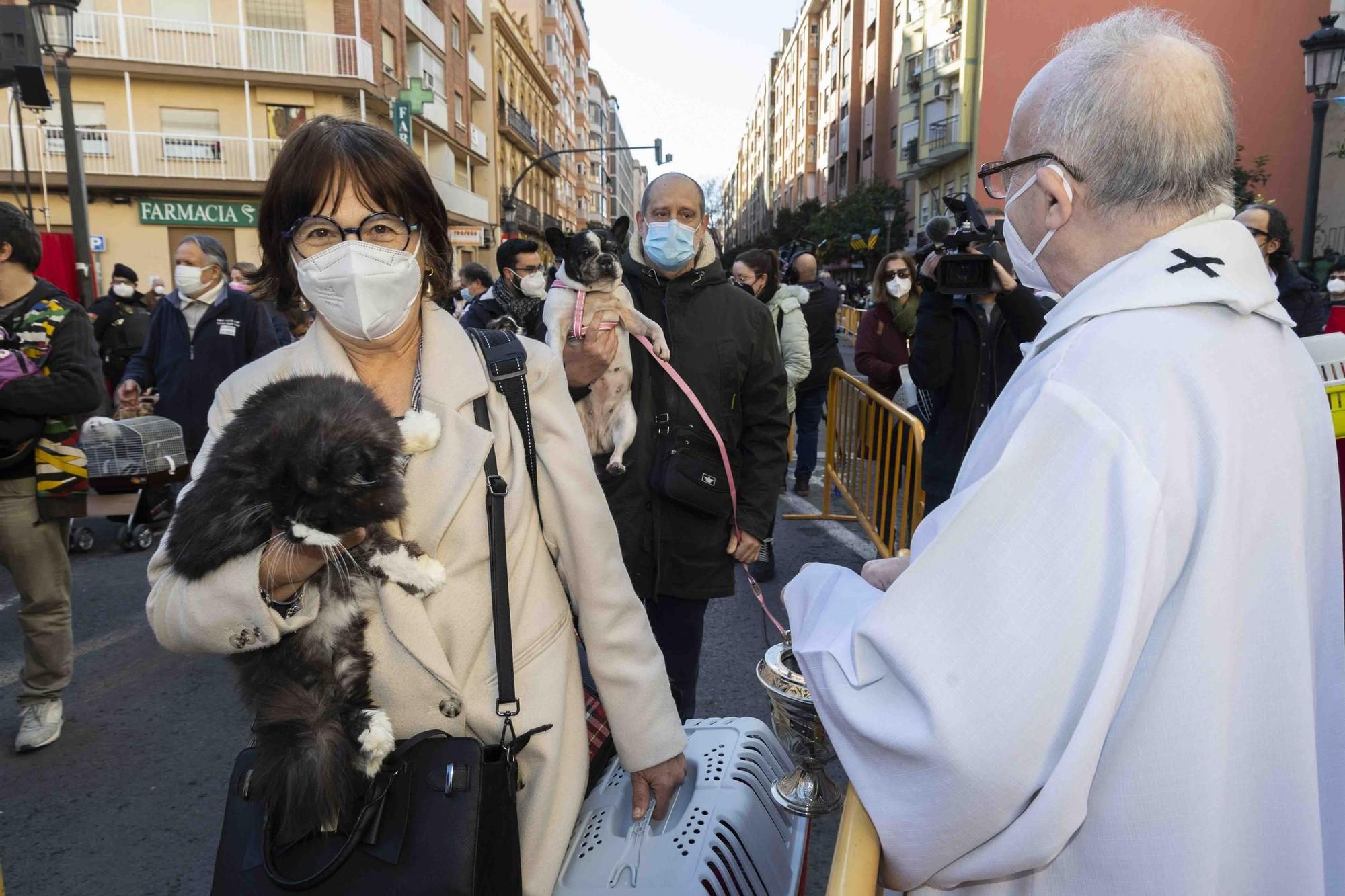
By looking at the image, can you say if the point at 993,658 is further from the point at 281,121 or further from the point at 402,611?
the point at 281,121

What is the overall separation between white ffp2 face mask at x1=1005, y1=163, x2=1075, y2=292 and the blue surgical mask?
1694mm

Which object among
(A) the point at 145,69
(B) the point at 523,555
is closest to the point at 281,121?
(A) the point at 145,69

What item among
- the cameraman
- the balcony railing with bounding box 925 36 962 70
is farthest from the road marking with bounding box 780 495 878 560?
the balcony railing with bounding box 925 36 962 70

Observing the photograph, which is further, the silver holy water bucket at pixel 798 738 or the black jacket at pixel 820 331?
the black jacket at pixel 820 331

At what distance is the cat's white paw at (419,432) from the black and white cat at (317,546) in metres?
0.04

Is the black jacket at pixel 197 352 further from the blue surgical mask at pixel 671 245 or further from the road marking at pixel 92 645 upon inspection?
the blue surgical mask at pixel 671 245

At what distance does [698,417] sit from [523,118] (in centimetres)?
4863

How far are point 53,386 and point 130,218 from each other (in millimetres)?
26873

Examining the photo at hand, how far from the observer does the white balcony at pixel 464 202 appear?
1281 inches

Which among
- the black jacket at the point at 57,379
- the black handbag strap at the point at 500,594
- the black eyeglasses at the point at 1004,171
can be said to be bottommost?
the black handbag strap at the point at 500,594

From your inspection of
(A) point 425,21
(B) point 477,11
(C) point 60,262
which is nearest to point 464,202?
(A) point 425,21

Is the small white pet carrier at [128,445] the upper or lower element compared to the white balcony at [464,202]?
lower

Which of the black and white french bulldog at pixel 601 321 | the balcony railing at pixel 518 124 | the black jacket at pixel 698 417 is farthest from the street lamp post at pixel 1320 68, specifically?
the balcony railing at pixel 518 124

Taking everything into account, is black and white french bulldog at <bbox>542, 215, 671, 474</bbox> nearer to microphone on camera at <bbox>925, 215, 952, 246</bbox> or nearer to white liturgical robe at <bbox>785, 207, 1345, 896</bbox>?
microphone on camera at <bbox>925, 215, 952, 246</bbox>
